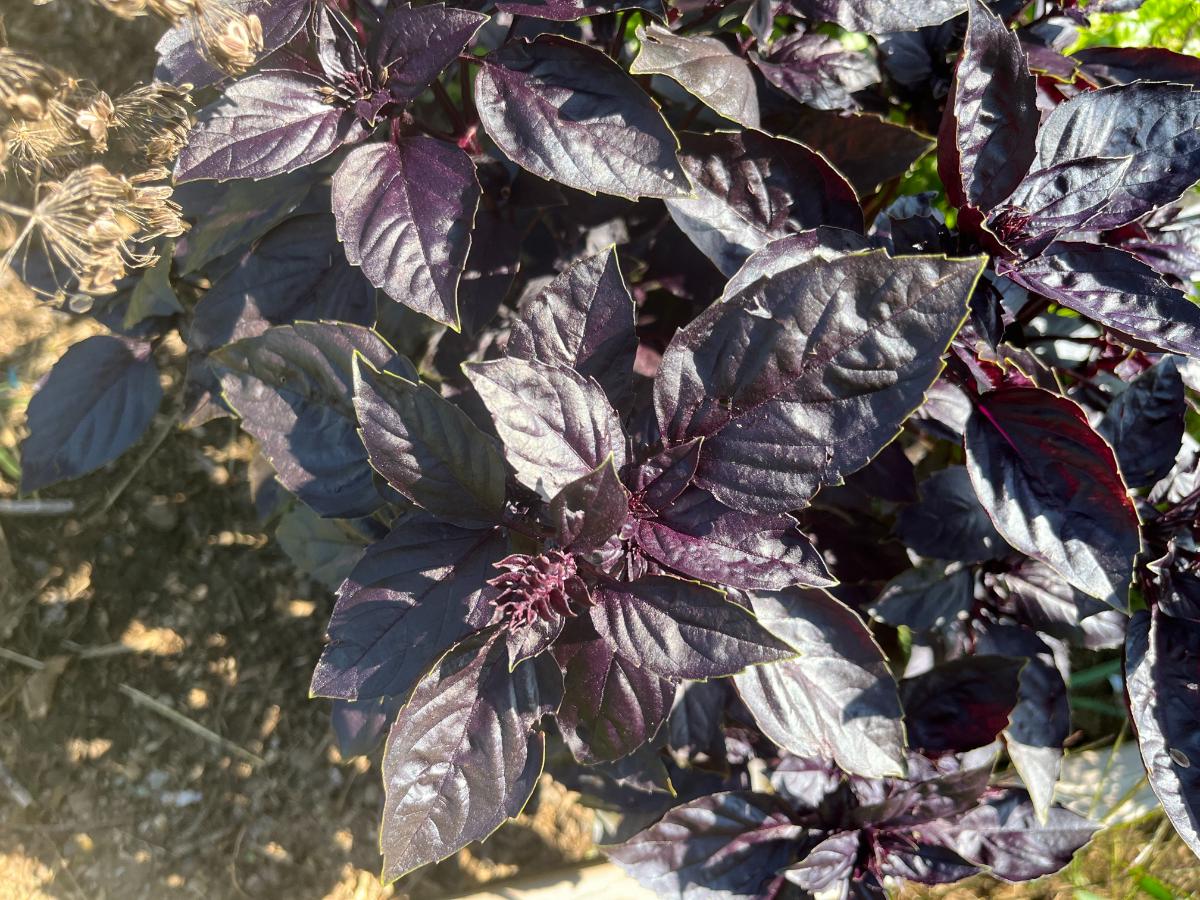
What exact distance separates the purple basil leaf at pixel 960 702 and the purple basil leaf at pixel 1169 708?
0.14 m

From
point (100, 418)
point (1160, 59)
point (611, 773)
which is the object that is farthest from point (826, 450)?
point (100, 418)

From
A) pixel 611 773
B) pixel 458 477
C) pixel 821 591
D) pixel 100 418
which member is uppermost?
pixel 458 477

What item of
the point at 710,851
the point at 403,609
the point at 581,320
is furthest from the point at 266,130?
the point at 710,851

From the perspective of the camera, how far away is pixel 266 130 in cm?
96

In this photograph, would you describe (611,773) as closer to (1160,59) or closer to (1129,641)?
(1129,641)

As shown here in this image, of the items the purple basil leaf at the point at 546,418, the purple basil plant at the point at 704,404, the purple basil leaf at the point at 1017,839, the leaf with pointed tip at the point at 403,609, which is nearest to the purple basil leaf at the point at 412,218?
the purple basil plant at the point at 704,404

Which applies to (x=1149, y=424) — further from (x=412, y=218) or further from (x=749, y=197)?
(x=412, y=218)

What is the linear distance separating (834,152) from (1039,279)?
12.9 inches

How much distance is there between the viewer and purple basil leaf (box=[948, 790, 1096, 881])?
1250 mm

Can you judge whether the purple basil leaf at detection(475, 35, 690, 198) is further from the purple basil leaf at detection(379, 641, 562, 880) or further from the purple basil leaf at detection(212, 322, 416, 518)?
the purple basil leaf at detection(379, 641, 562, 880)

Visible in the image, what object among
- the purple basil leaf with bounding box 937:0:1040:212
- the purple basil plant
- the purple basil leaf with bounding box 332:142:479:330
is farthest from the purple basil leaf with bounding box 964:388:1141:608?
the purple basil leaf with bounding box 332:142:479:330

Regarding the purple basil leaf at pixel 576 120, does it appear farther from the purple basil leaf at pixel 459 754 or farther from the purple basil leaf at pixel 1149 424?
the purple basil leaf at pixel 1149 424

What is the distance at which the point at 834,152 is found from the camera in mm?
1195

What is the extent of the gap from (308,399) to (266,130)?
29cm
